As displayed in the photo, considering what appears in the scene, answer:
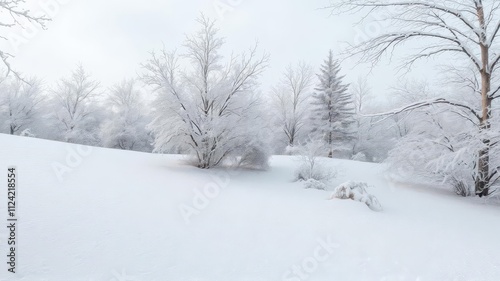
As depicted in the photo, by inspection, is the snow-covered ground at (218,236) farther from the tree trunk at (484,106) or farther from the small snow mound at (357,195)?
the tree trunk at (484,106)

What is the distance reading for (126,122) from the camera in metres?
28.7

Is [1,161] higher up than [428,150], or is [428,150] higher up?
[428,150]

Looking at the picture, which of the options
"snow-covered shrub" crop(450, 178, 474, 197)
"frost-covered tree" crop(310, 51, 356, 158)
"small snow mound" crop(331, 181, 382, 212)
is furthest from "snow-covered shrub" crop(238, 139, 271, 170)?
"frost-covered tree" crop(310, 51, 356, 158)

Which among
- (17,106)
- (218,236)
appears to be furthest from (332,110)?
(17,106)

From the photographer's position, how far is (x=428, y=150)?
8203mm

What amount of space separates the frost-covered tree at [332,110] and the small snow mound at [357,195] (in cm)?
1862

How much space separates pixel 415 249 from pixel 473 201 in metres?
5.57

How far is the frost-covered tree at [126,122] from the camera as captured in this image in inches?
1073

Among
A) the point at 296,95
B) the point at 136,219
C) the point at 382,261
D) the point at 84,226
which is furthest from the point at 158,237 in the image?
the point at 296,95

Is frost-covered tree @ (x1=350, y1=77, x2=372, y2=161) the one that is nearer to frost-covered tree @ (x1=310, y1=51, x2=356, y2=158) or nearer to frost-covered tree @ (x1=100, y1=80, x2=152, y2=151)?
frost-covered tree @ (x1=310, y1=51, x2=356, y2=158)

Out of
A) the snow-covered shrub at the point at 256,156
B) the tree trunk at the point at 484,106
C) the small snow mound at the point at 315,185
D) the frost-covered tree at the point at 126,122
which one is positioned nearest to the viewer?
the tree trunk at the point at 484,106

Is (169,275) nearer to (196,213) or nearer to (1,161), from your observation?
(196,213)

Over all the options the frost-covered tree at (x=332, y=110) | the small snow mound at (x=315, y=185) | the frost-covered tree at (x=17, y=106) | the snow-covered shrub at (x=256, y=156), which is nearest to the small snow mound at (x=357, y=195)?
the small snow mound at (x=315, y=185)

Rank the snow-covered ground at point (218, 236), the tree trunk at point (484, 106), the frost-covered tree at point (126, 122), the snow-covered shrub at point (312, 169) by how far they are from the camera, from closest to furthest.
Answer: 1. the snow-covered ground at point (218, 236)
2. the tree trunk at point (484, 106)
3. the snow-covered shrub at point (312, 169)
4. the frost-covered tree at point (126, 122)
